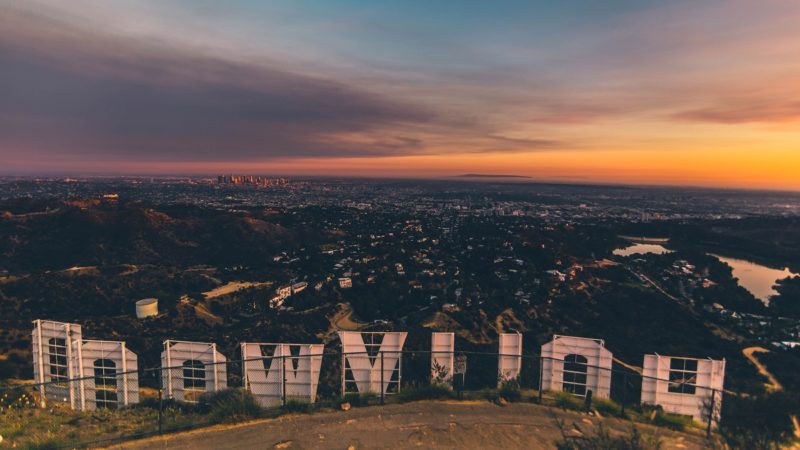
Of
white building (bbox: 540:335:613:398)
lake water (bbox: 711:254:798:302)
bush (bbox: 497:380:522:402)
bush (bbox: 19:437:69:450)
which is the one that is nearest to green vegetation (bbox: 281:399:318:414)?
bush (bbox: 19:437:69:450)

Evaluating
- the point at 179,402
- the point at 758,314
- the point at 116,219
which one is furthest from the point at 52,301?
the point at 758,314

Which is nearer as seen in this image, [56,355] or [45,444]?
[45,444]

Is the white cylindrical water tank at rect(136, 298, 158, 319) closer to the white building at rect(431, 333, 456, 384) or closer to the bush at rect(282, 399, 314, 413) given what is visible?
the bush at rect(282, 399, 314, 413)

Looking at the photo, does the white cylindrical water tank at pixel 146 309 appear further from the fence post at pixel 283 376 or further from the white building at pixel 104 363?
the fence post at pixel 283 376

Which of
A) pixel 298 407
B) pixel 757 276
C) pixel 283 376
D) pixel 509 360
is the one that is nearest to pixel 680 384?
pixel 509 360

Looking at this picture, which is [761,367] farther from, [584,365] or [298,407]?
[298,407]
